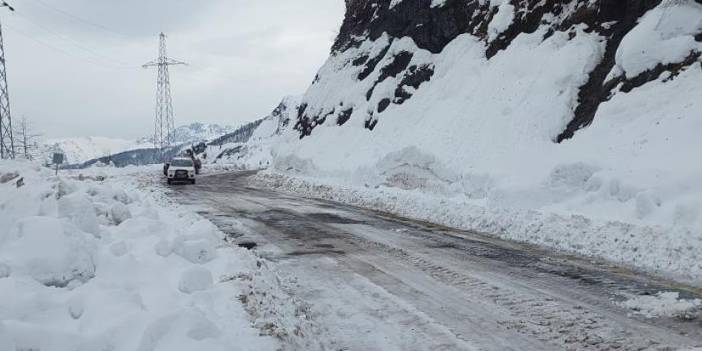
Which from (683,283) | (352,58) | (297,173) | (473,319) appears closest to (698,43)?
(683,283)

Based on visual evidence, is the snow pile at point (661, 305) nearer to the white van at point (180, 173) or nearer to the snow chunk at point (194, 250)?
the snow chunk at point (194, 250)

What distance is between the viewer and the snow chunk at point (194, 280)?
5.83 metres

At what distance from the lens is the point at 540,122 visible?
17.7 metres

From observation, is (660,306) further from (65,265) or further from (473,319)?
(65,265)

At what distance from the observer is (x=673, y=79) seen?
14023mm

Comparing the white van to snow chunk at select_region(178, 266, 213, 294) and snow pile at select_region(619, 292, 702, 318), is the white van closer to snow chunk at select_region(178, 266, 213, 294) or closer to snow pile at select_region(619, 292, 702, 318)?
snow chunk at select_region(178, 266, 213, 294)

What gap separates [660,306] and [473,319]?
7.60 ft

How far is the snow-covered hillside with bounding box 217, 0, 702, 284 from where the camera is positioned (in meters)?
11.2

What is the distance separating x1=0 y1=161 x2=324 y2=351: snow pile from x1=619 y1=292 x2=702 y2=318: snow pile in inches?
150

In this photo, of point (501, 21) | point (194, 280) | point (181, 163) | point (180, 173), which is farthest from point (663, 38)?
point (181, 163)

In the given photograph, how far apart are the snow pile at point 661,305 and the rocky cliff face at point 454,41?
1015cm

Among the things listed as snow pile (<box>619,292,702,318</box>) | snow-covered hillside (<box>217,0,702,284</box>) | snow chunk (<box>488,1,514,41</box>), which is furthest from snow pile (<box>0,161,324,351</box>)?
snow chunk (<box>488,1,514,41</box>)

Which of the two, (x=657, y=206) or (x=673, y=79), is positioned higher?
(x=673, y=79)

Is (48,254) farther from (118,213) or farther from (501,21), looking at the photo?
(501,21)
